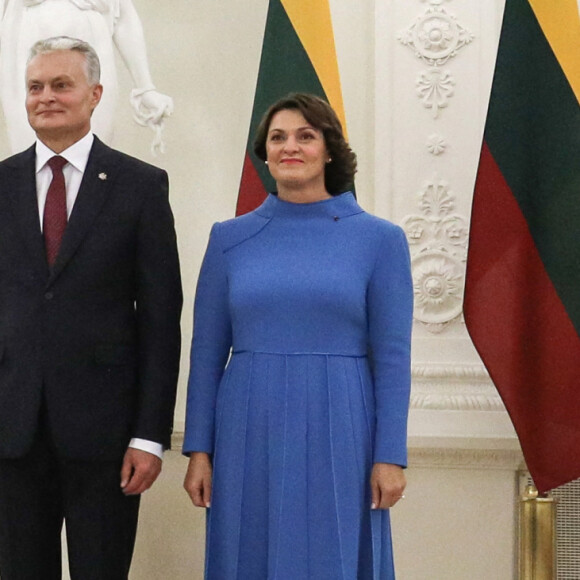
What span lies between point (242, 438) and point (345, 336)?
0.96 feet

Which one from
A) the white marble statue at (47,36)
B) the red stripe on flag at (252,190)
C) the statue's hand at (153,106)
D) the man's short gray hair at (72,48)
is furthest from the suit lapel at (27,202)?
the statue's hand at (153,106)

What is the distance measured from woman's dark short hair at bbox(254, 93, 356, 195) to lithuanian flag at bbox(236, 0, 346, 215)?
27.7 inches

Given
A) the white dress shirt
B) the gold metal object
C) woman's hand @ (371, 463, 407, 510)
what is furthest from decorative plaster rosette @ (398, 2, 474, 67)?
woman's hand @ (371, 463, 407, 510)

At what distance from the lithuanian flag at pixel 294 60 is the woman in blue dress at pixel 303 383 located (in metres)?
0.77

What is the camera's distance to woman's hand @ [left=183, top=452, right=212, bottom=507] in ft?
6.63

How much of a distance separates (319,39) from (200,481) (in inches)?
56.2

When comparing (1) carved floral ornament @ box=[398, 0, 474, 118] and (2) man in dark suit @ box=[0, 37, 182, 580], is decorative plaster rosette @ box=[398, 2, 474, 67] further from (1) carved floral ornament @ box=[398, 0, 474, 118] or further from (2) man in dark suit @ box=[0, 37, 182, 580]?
(2) man in dark suit @ box=[0, 37, 182, 580]

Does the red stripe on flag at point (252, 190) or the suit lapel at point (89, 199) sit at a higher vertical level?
the red stripe on flag at point (252, 190)

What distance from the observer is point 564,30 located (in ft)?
8.91

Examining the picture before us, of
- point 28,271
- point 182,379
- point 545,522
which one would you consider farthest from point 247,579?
point 182,379

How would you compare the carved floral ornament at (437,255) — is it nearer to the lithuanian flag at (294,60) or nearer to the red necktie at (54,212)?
the lithuanian flag at (294,60)

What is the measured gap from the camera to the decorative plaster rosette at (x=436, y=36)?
3156 millimetres

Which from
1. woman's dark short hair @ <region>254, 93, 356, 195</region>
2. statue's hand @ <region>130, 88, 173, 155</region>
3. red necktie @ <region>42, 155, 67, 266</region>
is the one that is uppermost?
statue's hand @ <region>130, 88, 173, 155</region>

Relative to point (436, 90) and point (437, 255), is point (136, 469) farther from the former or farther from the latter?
point (436, 90)
